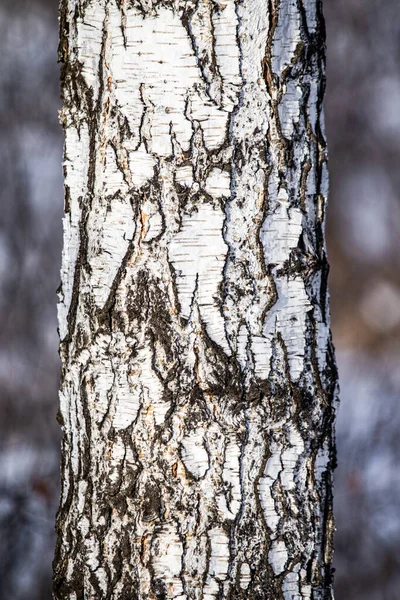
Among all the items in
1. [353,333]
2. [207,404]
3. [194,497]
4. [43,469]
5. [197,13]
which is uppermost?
[353,333]

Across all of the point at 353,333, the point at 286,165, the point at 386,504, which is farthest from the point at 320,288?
the point at 386,504

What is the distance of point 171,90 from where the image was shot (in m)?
0.77

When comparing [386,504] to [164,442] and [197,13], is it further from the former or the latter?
[197,13]

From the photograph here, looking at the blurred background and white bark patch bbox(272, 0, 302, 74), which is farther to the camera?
Result: the blurred background

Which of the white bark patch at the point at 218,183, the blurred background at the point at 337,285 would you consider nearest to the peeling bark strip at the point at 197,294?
the white bark patch at the point at 218,183

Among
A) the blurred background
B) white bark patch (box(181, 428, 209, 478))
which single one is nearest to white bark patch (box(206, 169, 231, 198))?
white bark patch (box(181, 428, 209, 478))

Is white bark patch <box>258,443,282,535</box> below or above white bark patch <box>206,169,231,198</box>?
below

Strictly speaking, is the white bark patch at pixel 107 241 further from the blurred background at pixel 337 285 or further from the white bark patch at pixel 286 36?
→ the blurred background at pixel 337 285

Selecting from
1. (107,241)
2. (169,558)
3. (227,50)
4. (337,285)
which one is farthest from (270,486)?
(337,285)

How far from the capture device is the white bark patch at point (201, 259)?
78 cm

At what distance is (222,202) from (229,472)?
0.34m

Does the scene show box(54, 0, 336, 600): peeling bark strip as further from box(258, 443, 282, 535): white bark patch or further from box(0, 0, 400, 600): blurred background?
box(0, 0, 400, 600): blurred background

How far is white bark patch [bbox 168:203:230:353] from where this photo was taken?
784 mm

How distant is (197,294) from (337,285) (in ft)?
4.34
